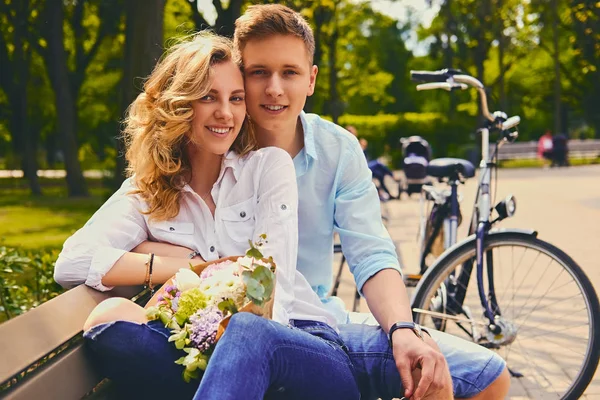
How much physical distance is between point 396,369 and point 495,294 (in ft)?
7.12

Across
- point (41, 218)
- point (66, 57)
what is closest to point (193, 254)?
point (41, 218)

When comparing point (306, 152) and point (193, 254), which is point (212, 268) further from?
point (306, 152)

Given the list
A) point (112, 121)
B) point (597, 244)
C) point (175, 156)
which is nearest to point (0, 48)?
point (112, 121)

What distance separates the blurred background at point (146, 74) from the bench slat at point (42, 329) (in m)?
1.77

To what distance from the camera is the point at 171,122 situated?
2939 millimetres

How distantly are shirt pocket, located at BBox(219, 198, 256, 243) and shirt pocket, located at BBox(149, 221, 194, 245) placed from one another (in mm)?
130

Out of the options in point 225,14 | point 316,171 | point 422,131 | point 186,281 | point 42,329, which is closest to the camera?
point 42,329

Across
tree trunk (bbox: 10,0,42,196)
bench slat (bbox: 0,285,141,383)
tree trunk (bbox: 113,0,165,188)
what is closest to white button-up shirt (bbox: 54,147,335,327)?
bench slat (bbox: 0,285,141,383)

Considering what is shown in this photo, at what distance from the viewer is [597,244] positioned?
34.2 ft

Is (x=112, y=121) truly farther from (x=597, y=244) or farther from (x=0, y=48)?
(x=597, y=244)

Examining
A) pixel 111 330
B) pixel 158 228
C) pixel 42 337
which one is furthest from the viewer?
pixel 158 228

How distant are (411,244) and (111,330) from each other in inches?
369

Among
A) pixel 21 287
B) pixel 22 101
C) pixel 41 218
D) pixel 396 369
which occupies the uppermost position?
pixel 22 101

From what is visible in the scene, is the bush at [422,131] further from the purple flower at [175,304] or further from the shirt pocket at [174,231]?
the purple flower at [175,304]
